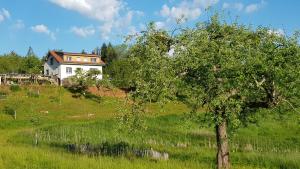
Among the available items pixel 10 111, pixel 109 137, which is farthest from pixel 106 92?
pixel 109 137

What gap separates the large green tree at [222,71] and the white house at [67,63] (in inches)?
3118

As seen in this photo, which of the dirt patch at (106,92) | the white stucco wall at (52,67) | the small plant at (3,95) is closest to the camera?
the small plant at (3,95)

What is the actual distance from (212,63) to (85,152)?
13.0 meters

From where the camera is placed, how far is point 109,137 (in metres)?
43.7

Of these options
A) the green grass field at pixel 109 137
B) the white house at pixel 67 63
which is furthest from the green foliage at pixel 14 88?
the white house at pixel 67 63

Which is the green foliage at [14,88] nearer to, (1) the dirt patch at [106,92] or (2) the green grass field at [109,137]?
(2) the green grass field at [109,137]

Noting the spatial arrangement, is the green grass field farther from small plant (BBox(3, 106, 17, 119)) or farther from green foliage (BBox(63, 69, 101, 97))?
green foliage (BBox(63, 69, 101, 97))

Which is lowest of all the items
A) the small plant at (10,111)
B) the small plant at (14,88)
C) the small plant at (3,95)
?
the small plant at (10,111)

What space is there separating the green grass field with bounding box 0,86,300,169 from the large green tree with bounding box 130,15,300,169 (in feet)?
5.11

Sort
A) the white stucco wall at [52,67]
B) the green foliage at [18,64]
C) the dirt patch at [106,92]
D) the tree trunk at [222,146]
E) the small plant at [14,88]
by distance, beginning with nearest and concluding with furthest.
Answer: the tree trunk at [222,146] < the small plant at [14,88] < the dirt patch at [106,92] < the white stucco wall at [52,67] < the green foliage at [18,64]

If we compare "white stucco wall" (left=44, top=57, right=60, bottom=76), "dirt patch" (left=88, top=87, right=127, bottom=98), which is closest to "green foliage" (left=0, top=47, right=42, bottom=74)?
"white stucco wall" (left=44, top=57, right=60, bottom=76)

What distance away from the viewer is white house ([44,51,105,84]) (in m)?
106

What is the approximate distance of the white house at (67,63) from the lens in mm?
106000

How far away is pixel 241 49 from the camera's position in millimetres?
22750
